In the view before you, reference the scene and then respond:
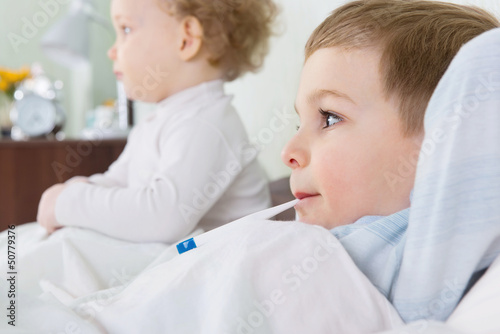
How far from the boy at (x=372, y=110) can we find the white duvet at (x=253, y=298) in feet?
0.26

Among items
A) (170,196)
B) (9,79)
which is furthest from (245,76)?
(9,79)

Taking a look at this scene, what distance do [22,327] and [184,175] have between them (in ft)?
1.95

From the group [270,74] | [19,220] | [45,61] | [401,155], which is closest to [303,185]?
[401,155]

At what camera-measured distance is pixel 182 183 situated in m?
1.04

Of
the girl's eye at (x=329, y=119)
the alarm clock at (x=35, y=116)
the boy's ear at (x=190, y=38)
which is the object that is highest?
the boy's ear at (x=190, y=38)

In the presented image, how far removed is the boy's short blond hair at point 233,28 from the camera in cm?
123

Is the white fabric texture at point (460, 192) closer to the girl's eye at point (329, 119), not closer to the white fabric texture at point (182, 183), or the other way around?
the girl's eye at point (329, 119)

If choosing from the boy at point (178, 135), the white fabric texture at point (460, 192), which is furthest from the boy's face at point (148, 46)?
the white fabric texture at point (460, 192)

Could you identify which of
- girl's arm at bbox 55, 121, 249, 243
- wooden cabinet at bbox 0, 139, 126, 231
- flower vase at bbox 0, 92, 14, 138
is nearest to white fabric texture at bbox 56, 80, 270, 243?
girl's arm at bbox 55, 121, 249, 243

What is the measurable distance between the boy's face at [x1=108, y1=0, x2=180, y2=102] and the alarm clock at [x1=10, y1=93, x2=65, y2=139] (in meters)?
1.28

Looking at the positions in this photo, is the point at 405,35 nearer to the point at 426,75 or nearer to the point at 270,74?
the point at 426,75

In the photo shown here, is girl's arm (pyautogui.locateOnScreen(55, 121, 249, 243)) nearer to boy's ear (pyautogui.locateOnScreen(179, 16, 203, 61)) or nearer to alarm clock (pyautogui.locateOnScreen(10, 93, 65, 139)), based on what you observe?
boy's ear (pyautogui.locateOnScreen(179, 16, 203, 61))

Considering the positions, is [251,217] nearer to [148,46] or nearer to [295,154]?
[295,154]

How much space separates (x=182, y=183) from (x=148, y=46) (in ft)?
1.18
